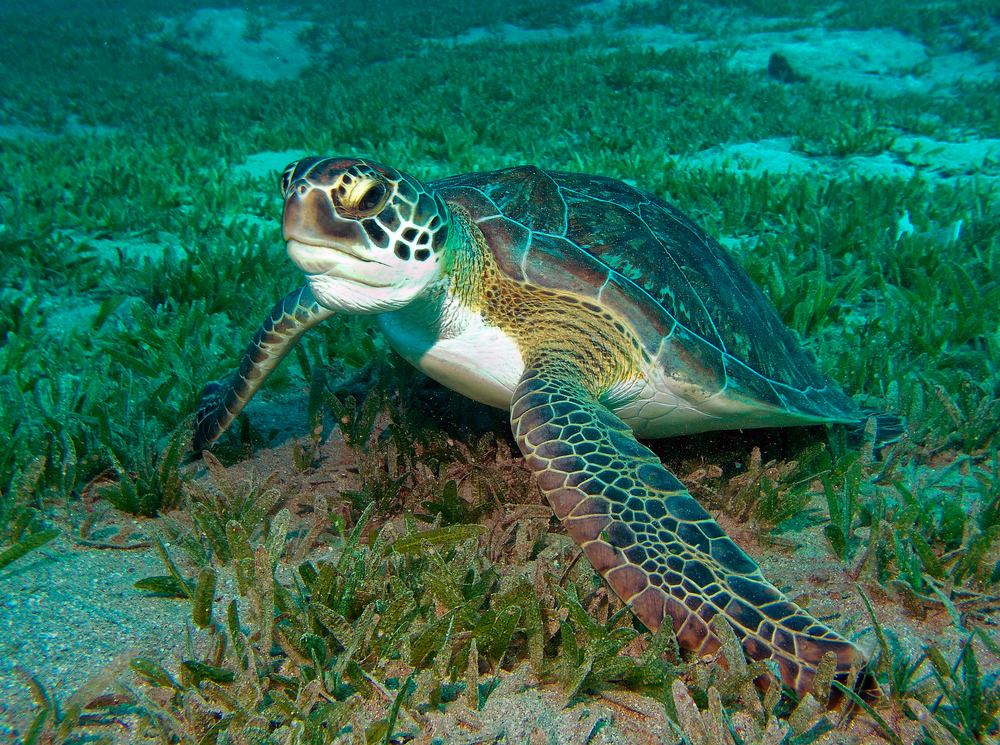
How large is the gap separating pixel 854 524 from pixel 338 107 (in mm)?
9362

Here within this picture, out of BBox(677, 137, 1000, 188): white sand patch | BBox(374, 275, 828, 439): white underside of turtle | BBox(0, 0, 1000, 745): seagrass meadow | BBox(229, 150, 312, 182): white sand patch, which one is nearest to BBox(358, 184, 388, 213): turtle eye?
BBox(374, 275, 828, 439): white underside of turtle

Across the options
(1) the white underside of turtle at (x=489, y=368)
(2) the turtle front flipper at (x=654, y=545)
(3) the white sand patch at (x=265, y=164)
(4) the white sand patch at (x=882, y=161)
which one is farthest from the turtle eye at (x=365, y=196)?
(4) the white sand patch at (x=882, y=161)

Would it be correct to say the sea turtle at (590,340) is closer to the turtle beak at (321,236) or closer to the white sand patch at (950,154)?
the turtle beak at (321,236)

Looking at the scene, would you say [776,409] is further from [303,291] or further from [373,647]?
[303,291]

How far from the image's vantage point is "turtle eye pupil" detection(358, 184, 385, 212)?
1591 millimetres

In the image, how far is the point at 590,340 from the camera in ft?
6.88

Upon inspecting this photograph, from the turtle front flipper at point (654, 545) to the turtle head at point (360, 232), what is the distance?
538 mm

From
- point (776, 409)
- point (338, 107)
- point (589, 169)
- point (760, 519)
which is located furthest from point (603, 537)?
point (338, 107)

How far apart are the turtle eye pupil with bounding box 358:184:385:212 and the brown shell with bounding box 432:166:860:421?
612 mm

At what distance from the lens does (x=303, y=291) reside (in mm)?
2133

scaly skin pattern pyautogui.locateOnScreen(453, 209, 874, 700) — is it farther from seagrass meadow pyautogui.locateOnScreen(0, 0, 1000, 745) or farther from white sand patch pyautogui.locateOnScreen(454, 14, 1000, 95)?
white sand patch pyautogui.locateOnScreen(454, 14, 1000, 95)

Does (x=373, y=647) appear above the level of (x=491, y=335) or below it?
below

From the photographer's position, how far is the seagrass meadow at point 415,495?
3.98ft

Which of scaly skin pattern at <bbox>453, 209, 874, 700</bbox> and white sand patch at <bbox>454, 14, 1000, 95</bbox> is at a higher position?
white sand patch at <bbox>454, 14, 1000, 95</bbox>
